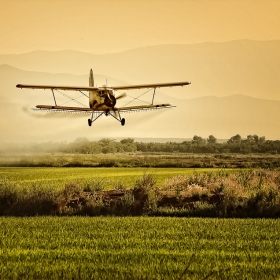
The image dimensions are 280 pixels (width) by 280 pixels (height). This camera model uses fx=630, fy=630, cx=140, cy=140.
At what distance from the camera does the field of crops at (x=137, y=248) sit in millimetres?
15570

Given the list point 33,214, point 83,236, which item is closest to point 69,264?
point 83,236

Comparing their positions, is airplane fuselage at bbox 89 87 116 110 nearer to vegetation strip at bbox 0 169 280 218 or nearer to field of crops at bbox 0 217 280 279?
vegetation strip at bbox 0 169 280 218

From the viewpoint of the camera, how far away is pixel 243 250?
1927cm

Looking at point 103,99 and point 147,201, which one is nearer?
point 147,201

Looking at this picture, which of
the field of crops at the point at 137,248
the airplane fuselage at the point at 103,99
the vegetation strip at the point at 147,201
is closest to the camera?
the field of crops at the point at 137,248

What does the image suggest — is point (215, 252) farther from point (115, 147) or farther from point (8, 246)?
point (115, 147)

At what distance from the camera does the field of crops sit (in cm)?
1557

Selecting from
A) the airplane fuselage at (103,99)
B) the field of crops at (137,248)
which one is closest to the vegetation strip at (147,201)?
the field of crops at (137,248)

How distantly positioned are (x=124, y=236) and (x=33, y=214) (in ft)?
32.3

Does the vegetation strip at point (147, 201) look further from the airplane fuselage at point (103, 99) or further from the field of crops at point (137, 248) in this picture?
the airplane fuselage at point (103, 99)

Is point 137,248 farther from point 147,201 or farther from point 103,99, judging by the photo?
point 103,99

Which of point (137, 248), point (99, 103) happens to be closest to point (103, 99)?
point (99, 103)

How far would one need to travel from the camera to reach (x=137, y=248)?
1916 cm

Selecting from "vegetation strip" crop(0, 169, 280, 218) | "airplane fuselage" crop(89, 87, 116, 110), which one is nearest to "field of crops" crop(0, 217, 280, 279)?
"vegetation strip" crop(0, 169, 280, 218)
